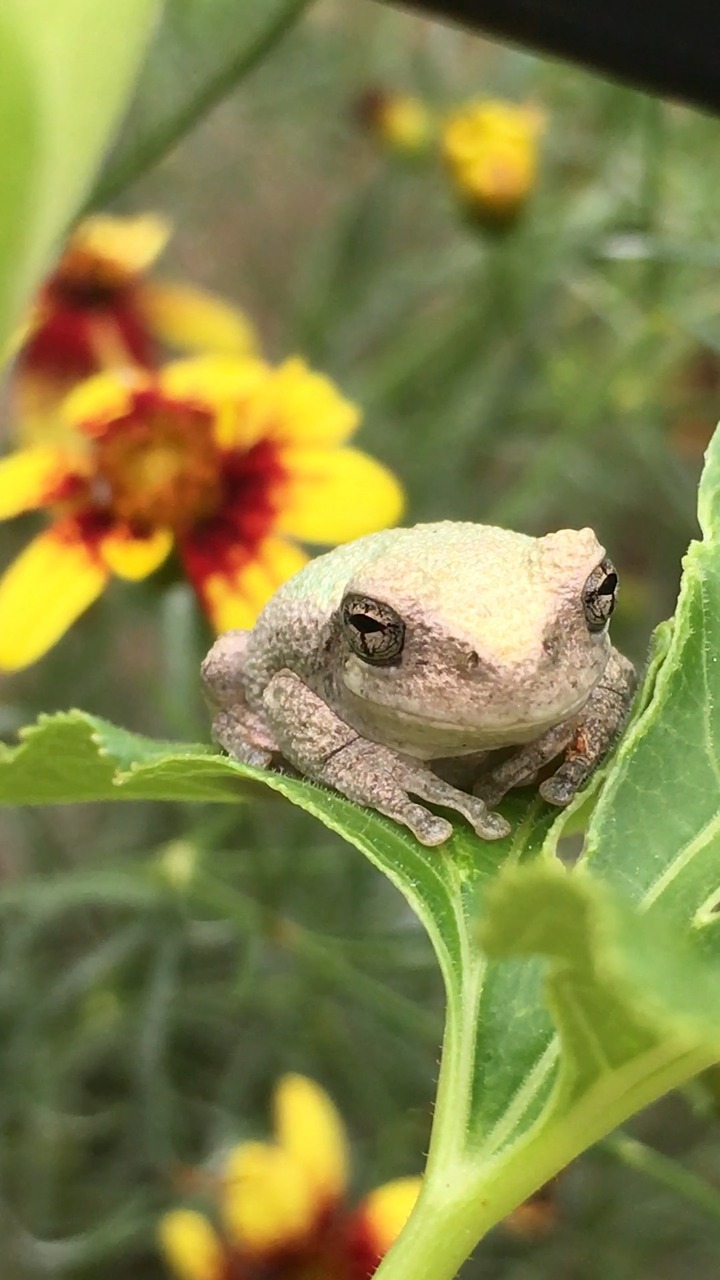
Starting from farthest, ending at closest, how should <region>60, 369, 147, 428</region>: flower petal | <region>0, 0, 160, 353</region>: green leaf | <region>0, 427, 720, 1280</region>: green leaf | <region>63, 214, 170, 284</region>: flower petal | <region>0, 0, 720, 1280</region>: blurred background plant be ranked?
1. <region>63, 214, 170, 284</region>: flower petal
2. <region>0, 0, 720, 1280</region>: blurred background plant
3. <region>60, 369, 147, 428</region>: flower petal
4. <region>0, 0, 160, 353</region>: green leaf
5. <region>0, 427, 720, 1280</region>: green leaf

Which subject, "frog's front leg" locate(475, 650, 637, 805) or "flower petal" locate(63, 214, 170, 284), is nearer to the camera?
"frog's front leg" locate(475, 650, 637, 805)

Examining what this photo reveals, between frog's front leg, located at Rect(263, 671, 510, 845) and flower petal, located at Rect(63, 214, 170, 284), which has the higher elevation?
frog's front leg, located at Rect(263, 671, 510, 845)

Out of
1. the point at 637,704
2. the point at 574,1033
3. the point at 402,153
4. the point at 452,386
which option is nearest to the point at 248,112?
→ the point at 402,153

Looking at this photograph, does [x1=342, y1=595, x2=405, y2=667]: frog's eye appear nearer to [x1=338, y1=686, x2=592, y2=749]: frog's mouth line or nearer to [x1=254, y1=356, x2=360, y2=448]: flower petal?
[x1=338, y1=686, x2=592, y2=749]: frog's mouth line

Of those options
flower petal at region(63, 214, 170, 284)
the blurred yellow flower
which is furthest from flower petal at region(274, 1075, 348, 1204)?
the blurred yellow flower

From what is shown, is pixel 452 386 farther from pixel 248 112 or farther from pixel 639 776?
pixel 639 776

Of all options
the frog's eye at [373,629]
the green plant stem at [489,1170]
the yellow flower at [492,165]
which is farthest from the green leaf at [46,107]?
the yellow flower at [492,165]

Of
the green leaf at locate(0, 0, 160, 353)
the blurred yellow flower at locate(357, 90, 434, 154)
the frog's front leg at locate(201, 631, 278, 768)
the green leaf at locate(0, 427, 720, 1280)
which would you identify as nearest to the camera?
the green leaf at locate(0, 427, 720, 1280)
